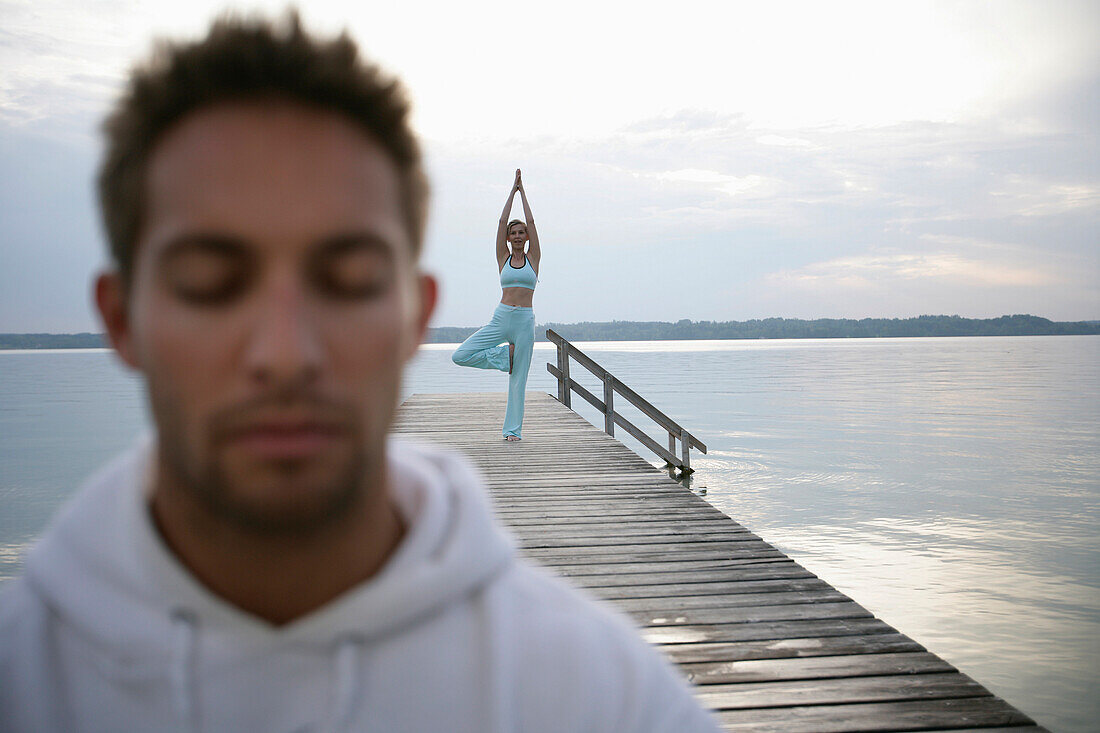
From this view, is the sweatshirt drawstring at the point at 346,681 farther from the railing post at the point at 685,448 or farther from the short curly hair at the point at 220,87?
the railing post at the point at 685,448

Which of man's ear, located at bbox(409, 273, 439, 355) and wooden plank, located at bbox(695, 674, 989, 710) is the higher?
man's ear, located at bbox(409, 273, 439, 355)

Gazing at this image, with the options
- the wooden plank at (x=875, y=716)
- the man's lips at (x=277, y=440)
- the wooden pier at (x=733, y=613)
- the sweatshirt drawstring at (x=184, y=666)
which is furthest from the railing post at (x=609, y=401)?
the man's lips at (x=277, y=440)

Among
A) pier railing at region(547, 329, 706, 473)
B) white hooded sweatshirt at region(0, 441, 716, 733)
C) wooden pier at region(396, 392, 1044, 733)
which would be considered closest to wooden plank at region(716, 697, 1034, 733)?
wooden pier at region(396, 392, 1044, 733)

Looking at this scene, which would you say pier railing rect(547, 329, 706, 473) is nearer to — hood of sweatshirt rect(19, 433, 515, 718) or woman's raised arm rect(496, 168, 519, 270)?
woman's raised arm rect(496, 168, 519, 270)

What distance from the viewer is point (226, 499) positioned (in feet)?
1.86

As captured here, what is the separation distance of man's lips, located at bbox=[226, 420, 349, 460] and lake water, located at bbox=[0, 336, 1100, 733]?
14 centimetres

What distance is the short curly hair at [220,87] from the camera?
61 centimetres

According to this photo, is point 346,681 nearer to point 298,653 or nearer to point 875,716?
point 298,653

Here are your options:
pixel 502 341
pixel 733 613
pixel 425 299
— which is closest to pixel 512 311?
pixel 502 341

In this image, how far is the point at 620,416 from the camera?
10.5m

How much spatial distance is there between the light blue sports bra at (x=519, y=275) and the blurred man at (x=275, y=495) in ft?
19.8

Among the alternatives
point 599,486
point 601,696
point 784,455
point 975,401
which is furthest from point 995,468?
point 601,696

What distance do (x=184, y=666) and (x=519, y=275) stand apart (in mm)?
6206

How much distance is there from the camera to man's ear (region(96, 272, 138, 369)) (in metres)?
0.64
